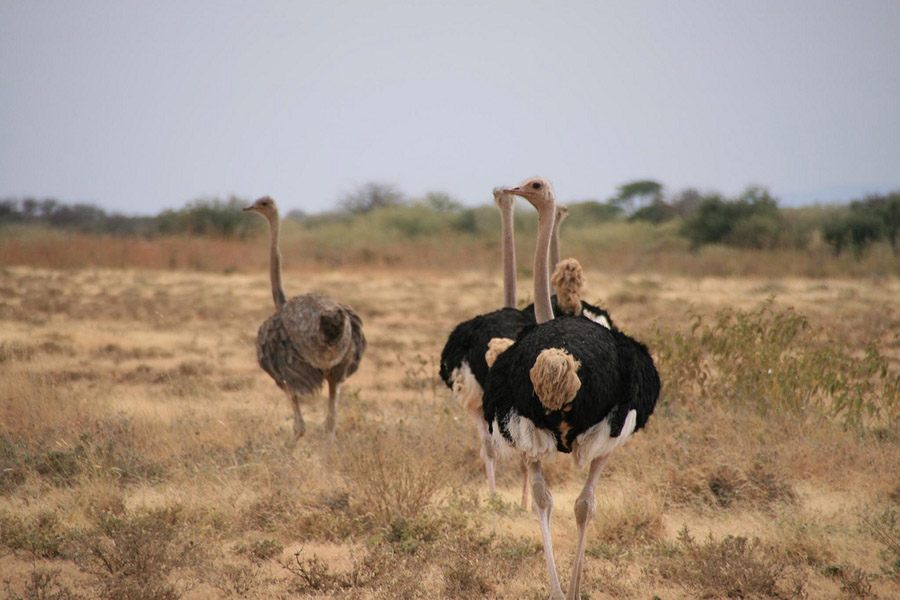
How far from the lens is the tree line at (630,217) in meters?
29.4

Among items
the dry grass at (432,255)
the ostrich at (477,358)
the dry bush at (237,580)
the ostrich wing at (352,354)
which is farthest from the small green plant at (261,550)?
the dry grass at (432,255)

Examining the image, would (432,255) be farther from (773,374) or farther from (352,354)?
(773,374)

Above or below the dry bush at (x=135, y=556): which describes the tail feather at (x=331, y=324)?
above

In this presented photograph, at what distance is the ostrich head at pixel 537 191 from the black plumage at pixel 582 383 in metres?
0.86

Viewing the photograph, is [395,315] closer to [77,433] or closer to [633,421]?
[77,433]

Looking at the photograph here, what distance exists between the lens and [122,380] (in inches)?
378

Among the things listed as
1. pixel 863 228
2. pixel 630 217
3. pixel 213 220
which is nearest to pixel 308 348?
pixel 863 228

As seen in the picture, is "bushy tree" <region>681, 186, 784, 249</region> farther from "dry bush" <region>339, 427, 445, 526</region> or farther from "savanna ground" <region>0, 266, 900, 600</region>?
"dry bush" <region>339, 427, 445, 526</region>

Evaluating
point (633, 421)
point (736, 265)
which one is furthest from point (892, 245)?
point (633, 421)

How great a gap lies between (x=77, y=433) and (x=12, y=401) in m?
0.69

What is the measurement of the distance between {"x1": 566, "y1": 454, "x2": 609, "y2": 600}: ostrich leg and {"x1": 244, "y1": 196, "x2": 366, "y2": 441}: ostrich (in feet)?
9.39

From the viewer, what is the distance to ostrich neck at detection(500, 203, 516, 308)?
6.30 m

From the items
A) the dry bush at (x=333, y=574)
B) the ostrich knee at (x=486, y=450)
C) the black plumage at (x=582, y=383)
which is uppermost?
the black plumage at (x=582, y=383)

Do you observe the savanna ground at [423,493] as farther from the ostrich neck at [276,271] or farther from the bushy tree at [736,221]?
the bushy tree at [736,221]
